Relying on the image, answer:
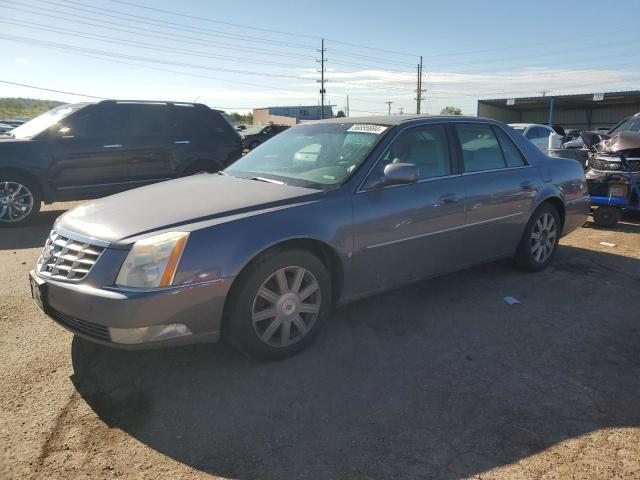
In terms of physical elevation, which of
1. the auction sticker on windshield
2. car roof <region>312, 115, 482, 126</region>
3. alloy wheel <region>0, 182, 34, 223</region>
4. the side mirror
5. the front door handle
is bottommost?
alloy wheel <region>0, 182, 34, 223</region>

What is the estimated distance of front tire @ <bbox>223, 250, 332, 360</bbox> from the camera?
307 cm

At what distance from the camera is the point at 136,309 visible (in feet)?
9.02

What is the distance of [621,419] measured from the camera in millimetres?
2744

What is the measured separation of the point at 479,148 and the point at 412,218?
1297 mm

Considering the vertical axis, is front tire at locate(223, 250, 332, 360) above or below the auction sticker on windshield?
below

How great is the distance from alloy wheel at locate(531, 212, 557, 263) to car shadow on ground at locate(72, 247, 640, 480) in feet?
3.46

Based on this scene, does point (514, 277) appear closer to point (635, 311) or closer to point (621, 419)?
point (635, 311)

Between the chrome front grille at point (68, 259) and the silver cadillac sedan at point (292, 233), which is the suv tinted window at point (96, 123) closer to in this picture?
the silver cadillac sedan at point (292, 233)

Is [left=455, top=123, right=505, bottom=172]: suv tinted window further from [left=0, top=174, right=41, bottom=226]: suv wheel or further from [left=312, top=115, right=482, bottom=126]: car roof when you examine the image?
[left=0, top=174, right=41, bottom=226]: suv wheel

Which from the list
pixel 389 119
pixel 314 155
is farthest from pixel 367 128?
pixel 314 155

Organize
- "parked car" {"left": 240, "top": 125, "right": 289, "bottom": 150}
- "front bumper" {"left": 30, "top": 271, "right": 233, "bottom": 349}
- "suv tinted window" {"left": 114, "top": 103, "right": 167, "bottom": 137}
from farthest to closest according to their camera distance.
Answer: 1. "parked car" {"left": 240, "top": 125, "right": 289, "bottom": 150}
2. "suv tinted window" {"left": 114, "top": 103, "right": 167, "bottom": 137}
3. "front bumper" {"left": 30, "top": 271, "right": 233, "bottom": 349}

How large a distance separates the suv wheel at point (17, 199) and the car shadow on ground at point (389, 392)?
5.03m

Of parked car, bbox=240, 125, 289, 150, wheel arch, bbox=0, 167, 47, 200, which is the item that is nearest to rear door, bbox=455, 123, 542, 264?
wheel arch, bbox=0, 167, 47, 200

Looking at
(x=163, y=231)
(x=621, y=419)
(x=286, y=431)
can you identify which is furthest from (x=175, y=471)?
(x=621, y=419)
